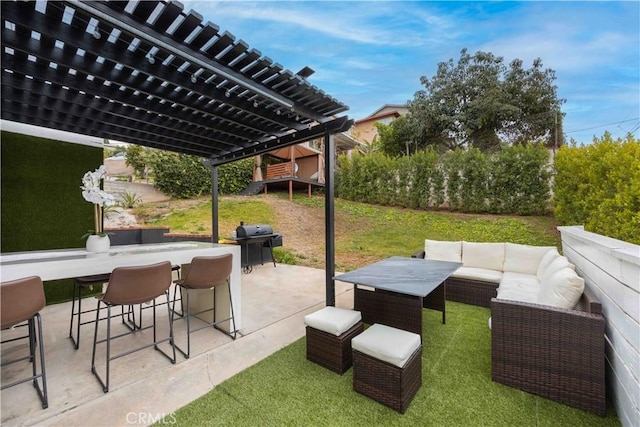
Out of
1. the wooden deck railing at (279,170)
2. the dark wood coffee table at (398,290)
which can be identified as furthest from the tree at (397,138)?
the dark wood coffee table at (398,290)

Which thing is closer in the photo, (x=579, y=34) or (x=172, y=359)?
(x=172, y=359)

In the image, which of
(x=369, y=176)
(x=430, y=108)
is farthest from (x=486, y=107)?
(x=369, y=176)

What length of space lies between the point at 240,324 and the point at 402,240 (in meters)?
6.27

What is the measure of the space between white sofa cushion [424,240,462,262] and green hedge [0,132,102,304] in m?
6.10

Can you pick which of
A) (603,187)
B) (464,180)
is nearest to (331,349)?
(603,187)

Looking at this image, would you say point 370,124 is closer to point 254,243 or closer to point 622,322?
point 254,243

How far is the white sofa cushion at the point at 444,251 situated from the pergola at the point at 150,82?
195 cm

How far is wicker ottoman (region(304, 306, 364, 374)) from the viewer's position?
235 centimetres

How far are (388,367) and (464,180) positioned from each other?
8765 millimetres

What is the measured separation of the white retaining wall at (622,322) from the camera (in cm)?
155

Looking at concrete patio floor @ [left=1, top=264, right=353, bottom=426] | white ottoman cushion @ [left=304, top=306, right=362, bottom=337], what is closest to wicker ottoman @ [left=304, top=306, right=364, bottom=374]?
white ottoman cushion @ [left=304, top=306, right=362, bottom=337]

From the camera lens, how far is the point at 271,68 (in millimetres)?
2641

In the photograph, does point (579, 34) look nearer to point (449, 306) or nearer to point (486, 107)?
point (449, 306)

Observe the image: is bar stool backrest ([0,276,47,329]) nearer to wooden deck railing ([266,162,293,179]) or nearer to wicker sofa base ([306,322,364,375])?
wicker sofa base ([306,322,364,375])
